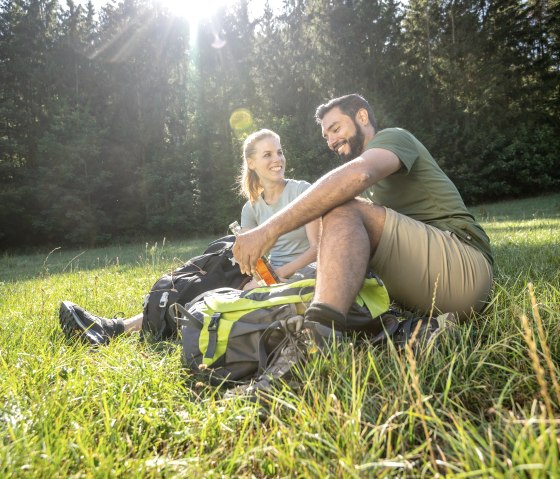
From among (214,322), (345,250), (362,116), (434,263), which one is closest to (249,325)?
(214,322)

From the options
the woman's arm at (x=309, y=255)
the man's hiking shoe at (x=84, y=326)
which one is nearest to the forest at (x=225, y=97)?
the woman's arm at (x=309, y=255)

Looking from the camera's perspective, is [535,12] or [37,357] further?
[535,12]

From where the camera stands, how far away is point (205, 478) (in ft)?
3.73

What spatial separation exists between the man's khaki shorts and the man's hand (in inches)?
24.0

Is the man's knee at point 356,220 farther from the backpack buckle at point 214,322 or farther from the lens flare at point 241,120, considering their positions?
the lens flare at point 241,120

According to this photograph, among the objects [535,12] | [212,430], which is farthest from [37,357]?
[535,12]

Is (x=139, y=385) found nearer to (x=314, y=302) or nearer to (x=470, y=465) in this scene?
(x=314, y=302)

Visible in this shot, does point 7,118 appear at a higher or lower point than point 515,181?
higher

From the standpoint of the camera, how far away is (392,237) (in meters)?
2.29

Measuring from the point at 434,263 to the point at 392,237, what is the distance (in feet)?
0.86

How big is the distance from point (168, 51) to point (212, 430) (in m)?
26.1

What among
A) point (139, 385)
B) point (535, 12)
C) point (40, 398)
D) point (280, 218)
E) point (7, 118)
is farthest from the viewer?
point (535, 12)

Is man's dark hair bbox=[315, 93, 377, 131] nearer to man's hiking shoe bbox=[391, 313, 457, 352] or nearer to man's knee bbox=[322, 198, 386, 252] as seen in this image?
man's knee bbox=[322, 198, 386, 252]

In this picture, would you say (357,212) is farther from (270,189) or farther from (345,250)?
(270,189)
